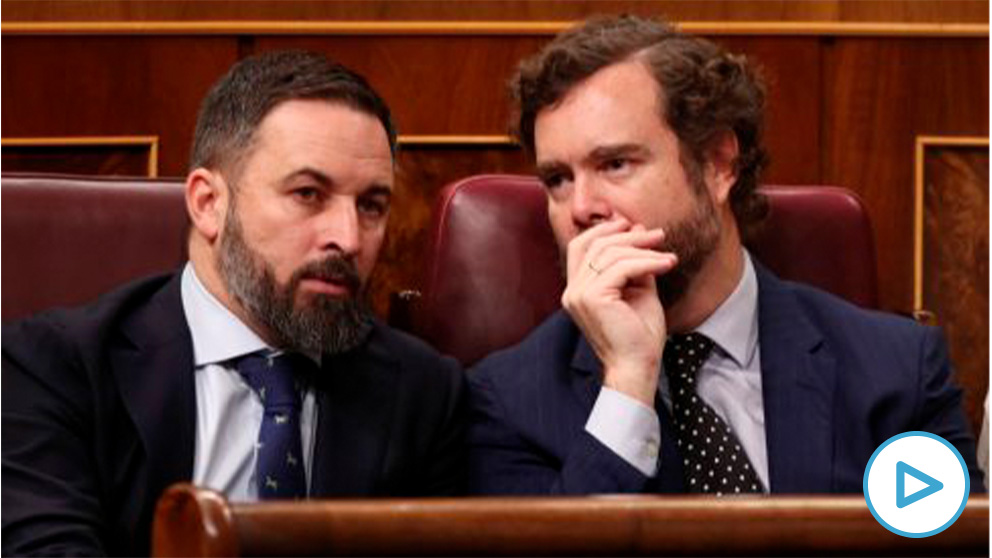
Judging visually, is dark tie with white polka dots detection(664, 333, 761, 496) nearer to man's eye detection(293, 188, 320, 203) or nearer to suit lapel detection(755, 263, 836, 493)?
suit lapel detection(755, 263, 836, 493)

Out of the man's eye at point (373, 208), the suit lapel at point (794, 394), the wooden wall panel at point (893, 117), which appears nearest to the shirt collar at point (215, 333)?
the man's eye at point (373, 208)

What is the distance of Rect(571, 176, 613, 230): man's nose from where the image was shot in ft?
3.97

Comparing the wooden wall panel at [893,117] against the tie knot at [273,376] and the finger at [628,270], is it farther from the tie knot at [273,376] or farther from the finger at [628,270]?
the tie knot at [273,376]

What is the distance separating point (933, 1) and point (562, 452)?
841 millimetres

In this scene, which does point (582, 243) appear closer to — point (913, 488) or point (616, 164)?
point (616, 164)

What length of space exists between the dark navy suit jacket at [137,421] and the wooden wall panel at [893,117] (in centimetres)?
70

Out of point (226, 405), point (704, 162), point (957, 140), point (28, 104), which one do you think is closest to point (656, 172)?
point (704, 162)

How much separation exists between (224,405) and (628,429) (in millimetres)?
250

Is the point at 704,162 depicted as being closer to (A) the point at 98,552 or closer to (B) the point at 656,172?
(B) the point at 656,172

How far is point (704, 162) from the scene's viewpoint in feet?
4.18

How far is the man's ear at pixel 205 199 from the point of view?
1.16 m

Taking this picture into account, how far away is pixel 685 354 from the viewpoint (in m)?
1.21

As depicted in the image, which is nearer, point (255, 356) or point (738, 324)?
point (255, 356)

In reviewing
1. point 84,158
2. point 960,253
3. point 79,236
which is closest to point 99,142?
point 84,158
